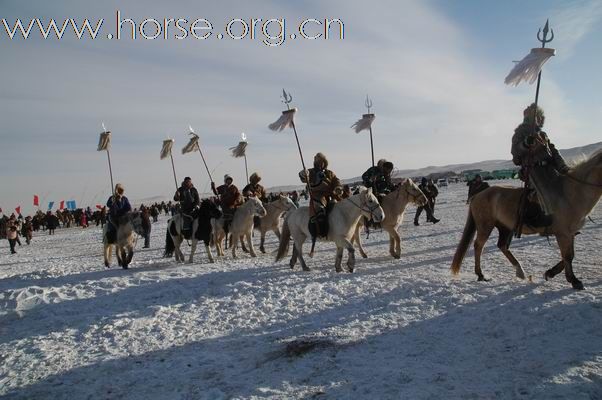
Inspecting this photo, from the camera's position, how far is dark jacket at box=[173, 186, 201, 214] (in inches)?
480

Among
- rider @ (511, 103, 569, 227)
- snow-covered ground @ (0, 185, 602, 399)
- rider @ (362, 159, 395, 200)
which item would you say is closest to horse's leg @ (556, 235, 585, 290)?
snow-covered ground @ (0, 185, 602, 399)

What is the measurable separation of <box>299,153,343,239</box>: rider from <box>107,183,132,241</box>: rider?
518cm

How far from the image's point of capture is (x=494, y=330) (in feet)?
16.9

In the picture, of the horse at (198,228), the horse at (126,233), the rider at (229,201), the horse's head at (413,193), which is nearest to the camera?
the horse's head at (413,193)

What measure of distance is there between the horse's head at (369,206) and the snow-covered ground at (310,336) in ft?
4.01

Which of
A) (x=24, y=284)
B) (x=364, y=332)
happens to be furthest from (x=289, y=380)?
(x=24, y=284)

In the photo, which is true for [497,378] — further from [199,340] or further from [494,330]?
[199,340]

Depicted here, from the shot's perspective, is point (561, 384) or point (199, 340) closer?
point (561, 384)

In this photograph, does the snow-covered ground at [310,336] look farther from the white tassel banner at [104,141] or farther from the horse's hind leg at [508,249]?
the white tassel banner at [104,141]

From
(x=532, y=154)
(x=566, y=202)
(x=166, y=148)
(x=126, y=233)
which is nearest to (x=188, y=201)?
(x=126, y=233)

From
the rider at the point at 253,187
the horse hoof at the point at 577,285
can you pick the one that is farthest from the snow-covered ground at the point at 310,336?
the rider at the point at 253,187

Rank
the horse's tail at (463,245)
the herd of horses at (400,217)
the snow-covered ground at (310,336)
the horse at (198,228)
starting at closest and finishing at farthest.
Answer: the snow-covered ground at (310,336), the herd of horses at (400,217), the horse's tail at (463,245), the horse at (198,228)

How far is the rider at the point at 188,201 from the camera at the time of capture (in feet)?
40.1

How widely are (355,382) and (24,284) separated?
887cm
